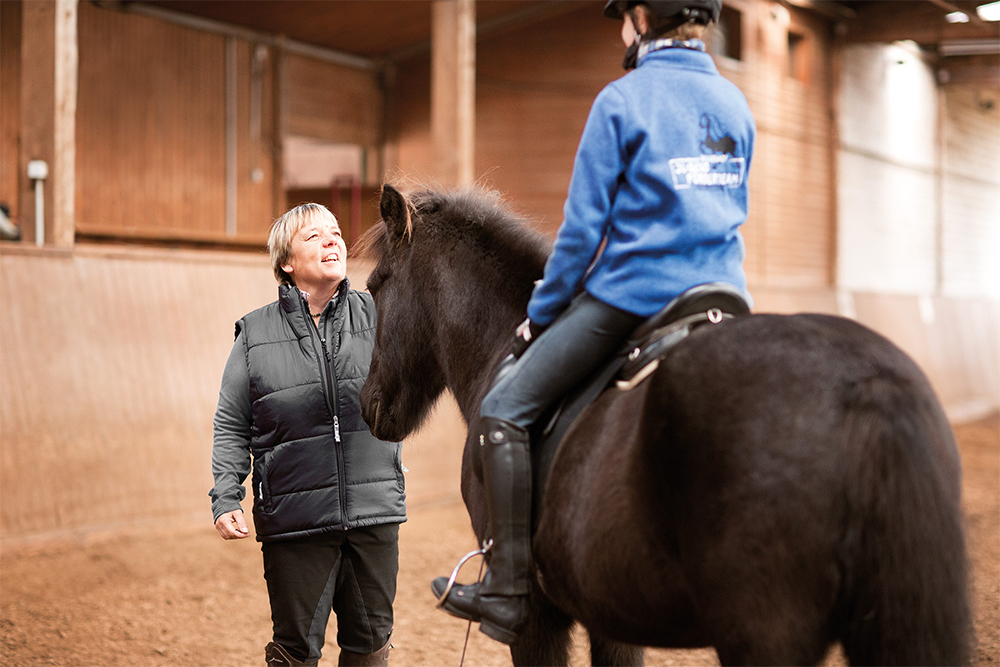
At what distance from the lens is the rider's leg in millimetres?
2203

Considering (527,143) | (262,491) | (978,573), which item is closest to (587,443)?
(262,491)

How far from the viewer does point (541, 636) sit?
8.10 ft

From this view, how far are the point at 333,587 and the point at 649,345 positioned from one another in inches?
58.1

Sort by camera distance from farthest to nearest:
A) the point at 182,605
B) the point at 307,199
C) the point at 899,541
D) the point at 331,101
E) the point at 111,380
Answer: the point at 307,199, the point at 331,101, the point at 111,380, the point at 182,605, the point at 899,541

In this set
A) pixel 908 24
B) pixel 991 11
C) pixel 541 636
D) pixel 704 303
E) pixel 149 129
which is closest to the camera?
pixel 704 303

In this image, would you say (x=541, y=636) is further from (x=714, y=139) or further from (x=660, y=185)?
(x=714, y=139)

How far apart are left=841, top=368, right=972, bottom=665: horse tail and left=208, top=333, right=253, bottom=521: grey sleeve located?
6.44 ft

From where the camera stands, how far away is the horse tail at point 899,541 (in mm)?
1567

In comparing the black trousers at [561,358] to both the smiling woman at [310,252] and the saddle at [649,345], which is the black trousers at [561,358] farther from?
the smiling woman at [310,252]

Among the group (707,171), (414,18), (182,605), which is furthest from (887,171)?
(707,171)

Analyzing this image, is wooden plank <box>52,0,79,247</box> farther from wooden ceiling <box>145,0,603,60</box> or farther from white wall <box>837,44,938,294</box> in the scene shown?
white wall <box>837,44,938,294</box>

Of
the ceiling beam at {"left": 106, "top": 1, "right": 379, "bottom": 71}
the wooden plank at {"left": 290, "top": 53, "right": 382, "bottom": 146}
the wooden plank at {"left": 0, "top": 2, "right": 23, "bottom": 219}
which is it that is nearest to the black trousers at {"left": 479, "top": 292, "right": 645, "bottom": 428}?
the wooden plank at {"left": 0, "top": 2, "right": 23, "bottom": 219}

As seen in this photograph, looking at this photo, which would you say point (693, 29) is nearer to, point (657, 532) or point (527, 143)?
point (657, 532)

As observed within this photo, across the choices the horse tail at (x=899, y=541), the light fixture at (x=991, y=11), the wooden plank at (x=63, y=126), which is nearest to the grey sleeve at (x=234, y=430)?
the horse tail at (x=899, y=541)
